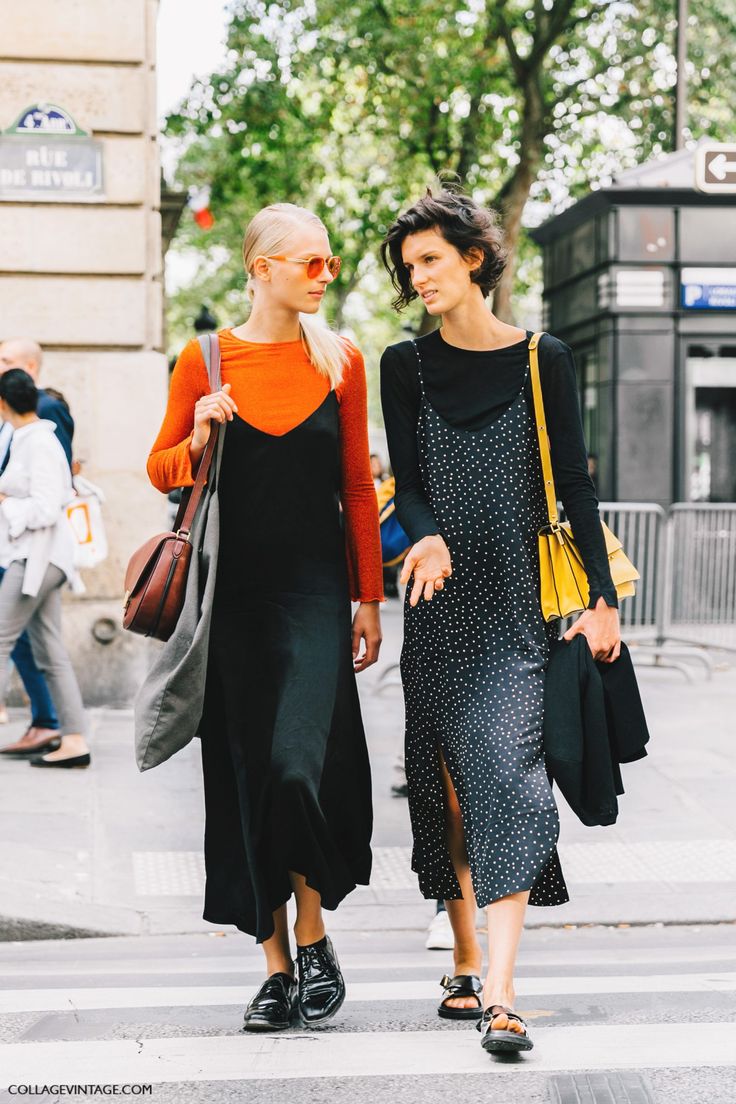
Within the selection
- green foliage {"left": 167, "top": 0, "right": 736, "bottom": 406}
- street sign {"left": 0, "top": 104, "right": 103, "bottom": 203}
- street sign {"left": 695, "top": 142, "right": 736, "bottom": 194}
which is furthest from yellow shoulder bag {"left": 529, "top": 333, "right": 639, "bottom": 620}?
green foliage {"left": 167, "top": 0, "right": 736, "bottom": 406}

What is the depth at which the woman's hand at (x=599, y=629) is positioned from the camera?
3742mm

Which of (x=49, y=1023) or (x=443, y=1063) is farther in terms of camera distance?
(x=49, y=1023)

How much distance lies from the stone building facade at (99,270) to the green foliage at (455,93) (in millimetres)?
10467

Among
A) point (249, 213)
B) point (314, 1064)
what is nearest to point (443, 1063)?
point (314, 1064)

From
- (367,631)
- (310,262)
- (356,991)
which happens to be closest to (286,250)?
(310,262)

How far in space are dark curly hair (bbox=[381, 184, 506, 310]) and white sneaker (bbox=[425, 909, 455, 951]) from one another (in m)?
2.09

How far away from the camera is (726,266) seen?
15180mm

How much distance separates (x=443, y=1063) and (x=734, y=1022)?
0.83 metres

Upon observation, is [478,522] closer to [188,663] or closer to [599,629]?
[599,629]

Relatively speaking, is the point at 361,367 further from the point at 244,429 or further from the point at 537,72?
the point at 537,72

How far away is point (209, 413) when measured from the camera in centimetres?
365

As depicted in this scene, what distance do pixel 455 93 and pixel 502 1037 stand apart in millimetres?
20302

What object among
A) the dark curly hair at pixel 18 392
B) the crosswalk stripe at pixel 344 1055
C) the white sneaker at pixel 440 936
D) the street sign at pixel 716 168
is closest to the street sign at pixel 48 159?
the dark curly hair at pixel 18 392

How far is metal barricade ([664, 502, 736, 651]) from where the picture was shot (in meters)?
11.8
